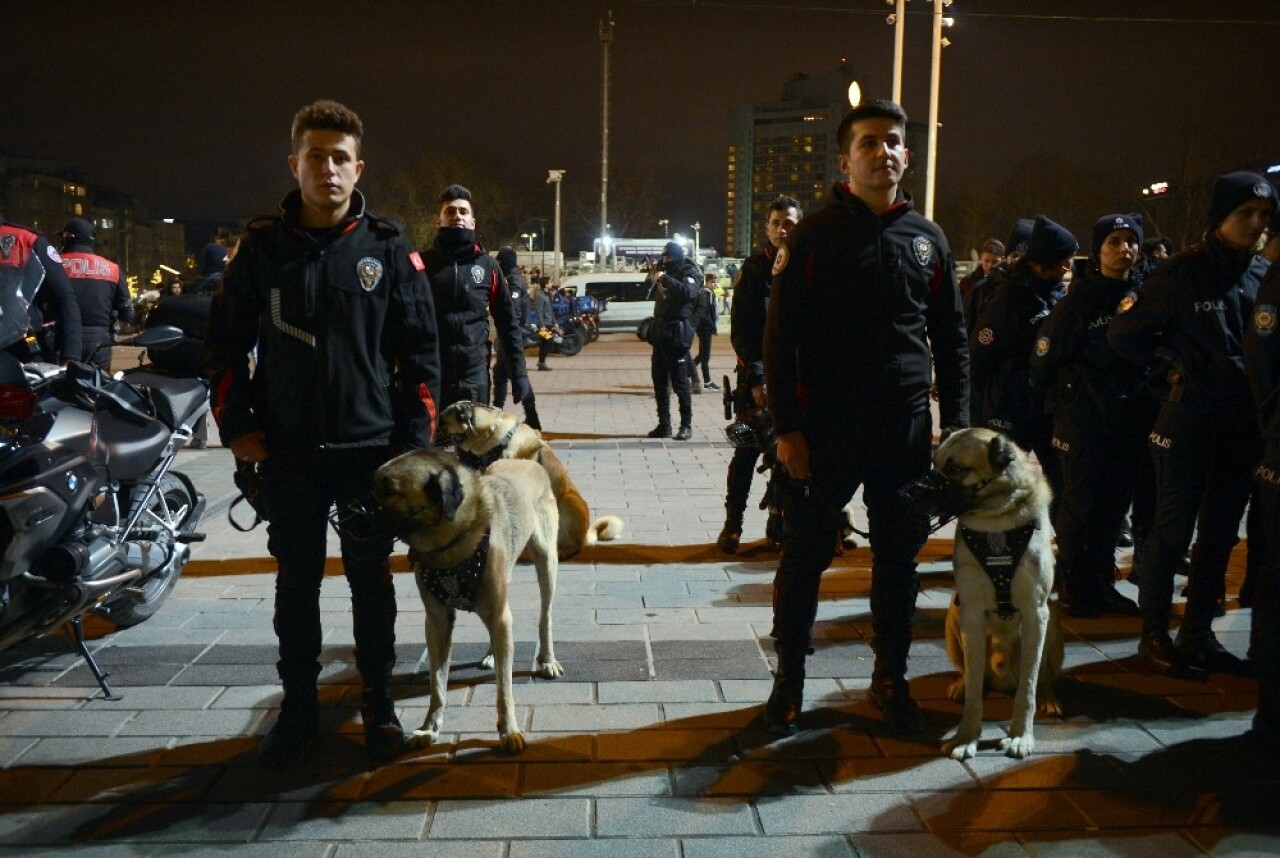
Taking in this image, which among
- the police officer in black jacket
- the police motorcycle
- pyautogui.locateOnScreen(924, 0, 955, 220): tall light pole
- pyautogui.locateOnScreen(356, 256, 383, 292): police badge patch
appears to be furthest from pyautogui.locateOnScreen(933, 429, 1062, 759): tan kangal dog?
pyautogui.locateOnScreen(924, 0, 955, 220): tall light pole

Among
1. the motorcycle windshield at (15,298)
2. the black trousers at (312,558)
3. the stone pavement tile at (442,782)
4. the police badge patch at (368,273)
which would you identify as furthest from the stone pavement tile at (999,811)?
the motorcycle windshield at (15,298)

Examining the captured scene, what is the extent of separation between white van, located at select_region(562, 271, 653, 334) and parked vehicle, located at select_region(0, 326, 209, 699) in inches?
1223

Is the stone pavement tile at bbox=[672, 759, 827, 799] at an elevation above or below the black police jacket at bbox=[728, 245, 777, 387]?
below

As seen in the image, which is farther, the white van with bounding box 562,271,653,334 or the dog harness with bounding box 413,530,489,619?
the white van with bounding box 562,271,653,334

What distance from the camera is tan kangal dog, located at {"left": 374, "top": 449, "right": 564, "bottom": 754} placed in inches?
138

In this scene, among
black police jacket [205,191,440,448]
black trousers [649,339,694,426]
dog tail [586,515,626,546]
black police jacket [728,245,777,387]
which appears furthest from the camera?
black trousers [649,339,694,426]

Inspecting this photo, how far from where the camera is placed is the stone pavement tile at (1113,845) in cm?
307

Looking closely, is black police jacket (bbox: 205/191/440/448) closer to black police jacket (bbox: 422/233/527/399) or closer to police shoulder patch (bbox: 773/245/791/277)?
police shoulder patch (bbox: 773/245/791/277)

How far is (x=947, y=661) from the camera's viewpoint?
4.79m

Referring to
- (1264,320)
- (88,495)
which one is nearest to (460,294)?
(88,495)

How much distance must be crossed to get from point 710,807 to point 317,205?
2387mm

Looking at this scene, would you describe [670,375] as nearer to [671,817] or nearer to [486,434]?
[486,434]

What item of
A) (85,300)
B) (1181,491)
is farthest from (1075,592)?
(85,300)

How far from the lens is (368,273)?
12.1ft
